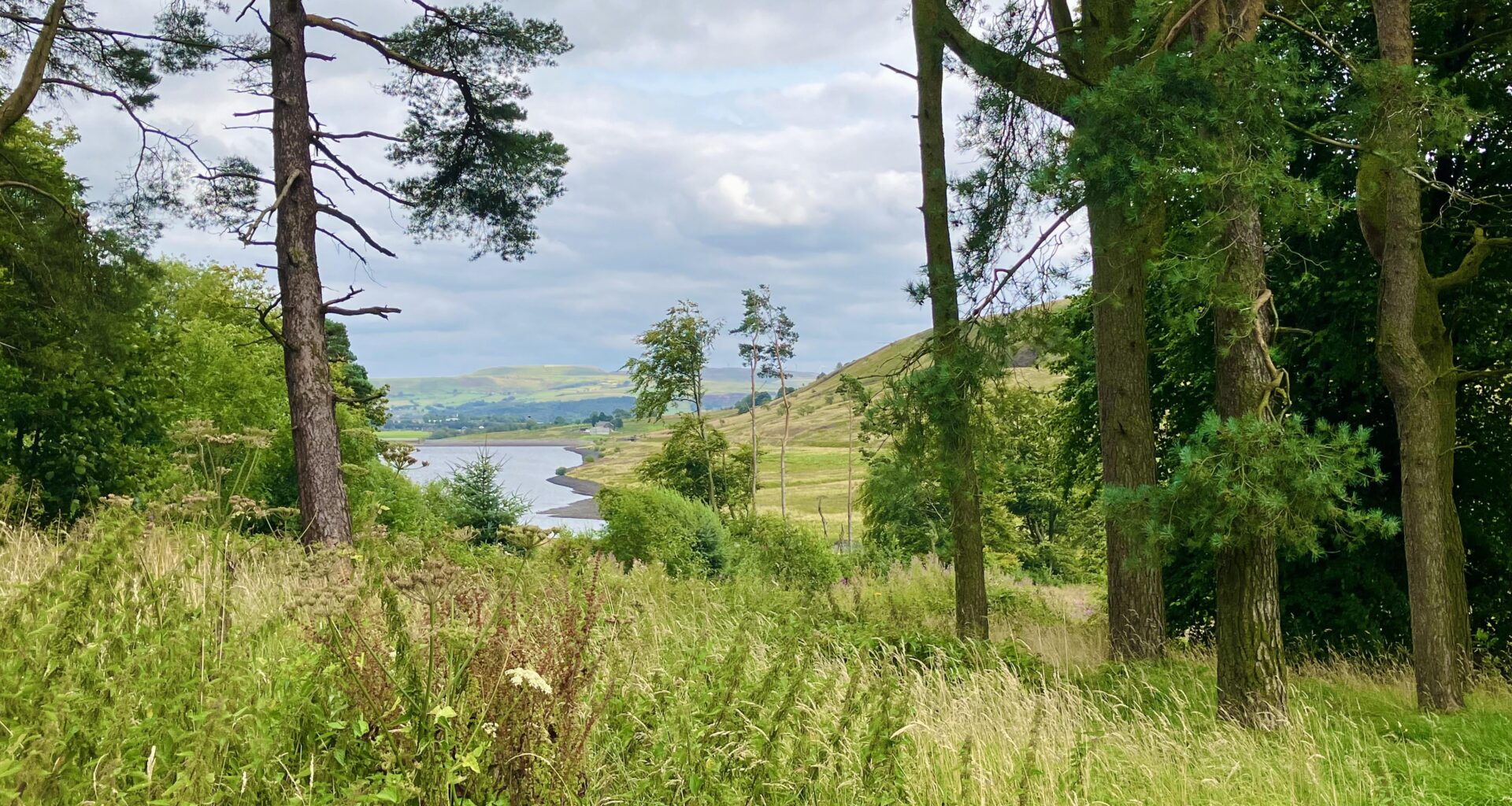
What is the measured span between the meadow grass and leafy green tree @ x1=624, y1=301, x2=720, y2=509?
29.8 m

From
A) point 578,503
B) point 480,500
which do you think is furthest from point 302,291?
point 578,503

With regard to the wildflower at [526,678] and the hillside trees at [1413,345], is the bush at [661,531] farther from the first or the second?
the wildflower at [526,678]

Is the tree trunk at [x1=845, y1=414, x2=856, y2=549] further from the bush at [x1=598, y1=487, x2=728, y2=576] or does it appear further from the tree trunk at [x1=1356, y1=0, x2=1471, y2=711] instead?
the tree trunk at [x1=1356, y1=0, x2=1471, y2=711]

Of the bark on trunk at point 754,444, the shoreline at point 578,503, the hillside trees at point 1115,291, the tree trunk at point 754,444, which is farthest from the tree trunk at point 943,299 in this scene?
the shoreline at point 578,503

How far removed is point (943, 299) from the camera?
941cm

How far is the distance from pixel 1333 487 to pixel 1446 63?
667 centimetres

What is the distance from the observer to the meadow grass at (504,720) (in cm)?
262

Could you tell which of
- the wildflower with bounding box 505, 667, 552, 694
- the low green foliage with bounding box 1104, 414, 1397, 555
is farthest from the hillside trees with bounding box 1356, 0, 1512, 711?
the wildflower with bounding box 505, 667, 552, 694

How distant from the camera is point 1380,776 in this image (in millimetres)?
5105

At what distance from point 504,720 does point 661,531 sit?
1516 cm

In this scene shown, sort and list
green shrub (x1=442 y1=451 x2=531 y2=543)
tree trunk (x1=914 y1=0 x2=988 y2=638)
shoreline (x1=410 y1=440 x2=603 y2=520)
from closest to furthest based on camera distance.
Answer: tree trunk (x1=914 y1=0 x2=988 y2=638)
green shrub (x1=442 y1=451 x2=531 y2=543)
shoreline (x1=410 y1=440 x2=603 y2=520)

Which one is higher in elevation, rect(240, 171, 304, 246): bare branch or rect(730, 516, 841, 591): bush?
rect(240, 171, 304, 246): bare branch

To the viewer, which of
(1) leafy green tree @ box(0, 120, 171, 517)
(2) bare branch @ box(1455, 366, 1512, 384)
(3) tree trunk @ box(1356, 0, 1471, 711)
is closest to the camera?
(3) tree trunk @ box(1356, 0, 1471, 711)

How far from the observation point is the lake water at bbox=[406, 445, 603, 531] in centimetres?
3044
